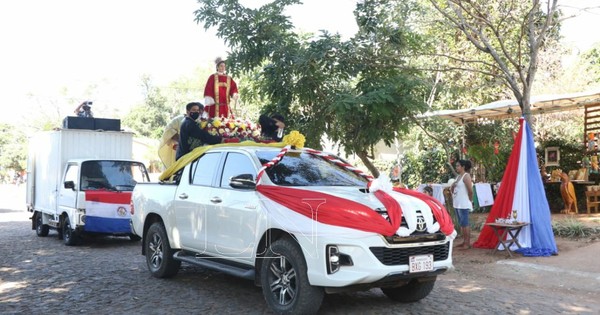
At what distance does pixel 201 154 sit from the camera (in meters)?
7.61

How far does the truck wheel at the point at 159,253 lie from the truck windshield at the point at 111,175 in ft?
13.4

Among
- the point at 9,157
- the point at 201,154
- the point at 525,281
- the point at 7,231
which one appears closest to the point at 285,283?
the point at 201,154

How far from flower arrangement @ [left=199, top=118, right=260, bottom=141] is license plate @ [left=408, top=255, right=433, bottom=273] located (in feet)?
12.9

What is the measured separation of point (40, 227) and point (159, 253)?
7388 mm

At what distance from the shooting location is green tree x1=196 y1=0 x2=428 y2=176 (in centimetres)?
1104

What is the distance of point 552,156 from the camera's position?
52.3ft

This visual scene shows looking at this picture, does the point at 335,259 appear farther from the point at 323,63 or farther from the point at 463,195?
the point at 323,63

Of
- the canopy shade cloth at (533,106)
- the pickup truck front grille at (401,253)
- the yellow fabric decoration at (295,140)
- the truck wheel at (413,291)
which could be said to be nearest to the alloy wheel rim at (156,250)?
the yellow fabric decoration at (295,140)

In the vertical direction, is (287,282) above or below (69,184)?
below

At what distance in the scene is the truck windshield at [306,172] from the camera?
6383 millimetres

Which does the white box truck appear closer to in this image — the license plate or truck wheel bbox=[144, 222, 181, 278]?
truck wheel bbox=[144, 222, 181, 278]

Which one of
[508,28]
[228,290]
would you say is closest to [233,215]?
[228,290]

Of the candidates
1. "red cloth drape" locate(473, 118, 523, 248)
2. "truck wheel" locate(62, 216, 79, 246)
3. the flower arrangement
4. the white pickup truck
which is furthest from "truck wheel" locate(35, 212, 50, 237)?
"red cloth drape" locate(473, 118, 523, 248)

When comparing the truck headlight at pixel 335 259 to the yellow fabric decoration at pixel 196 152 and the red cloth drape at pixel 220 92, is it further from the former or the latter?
the red cloth drape at pixel 220 92
